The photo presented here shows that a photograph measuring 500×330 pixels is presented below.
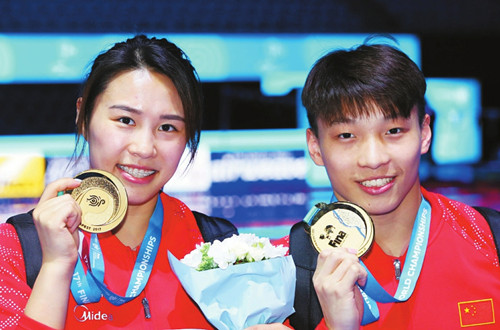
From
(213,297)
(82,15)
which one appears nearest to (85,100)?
(213,297)

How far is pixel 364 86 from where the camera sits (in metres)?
2.11

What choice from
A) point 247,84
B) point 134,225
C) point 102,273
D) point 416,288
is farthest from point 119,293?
point 247,84

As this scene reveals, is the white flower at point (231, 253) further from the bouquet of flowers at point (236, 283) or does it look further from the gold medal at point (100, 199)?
the gold medal at point (100, 199)

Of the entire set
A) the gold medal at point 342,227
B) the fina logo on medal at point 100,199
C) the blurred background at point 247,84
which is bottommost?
the gold medal at point 342,227

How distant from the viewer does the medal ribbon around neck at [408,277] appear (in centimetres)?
190

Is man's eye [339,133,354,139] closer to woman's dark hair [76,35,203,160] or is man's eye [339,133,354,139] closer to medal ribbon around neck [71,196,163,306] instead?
woman's dark hair [76,35,203,160]

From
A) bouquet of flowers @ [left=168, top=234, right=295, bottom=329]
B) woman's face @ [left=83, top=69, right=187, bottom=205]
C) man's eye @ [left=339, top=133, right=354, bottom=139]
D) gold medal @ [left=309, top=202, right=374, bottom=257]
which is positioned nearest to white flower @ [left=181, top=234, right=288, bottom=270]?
bouquet of flowers @ [left=168, top=234, right=295, bottom=329]

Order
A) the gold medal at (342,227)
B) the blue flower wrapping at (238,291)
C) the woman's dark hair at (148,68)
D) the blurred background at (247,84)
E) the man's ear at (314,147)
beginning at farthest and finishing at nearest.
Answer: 1. the blurred background at (247,84)
2. the man's ear at (314,147)
3. the woman's dark hair at (148,68)
4. the gold medal at (342,227)
5. the blue flower wrapping at (238,291)

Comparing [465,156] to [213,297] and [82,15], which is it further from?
[213,297]

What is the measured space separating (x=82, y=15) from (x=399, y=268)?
6.09 m

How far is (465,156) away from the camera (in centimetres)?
829

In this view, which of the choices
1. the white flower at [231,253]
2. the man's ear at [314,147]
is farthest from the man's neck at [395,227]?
the white flower at [231,253]

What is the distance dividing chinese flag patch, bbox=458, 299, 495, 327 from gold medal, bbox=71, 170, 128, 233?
1121 mm

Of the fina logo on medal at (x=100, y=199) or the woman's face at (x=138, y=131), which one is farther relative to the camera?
the woman's face at (x=138, y=131)
